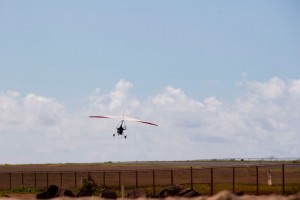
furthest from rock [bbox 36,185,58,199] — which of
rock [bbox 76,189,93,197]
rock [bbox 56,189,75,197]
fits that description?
rock [bbox 76,189,93,197]

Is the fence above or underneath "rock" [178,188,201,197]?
underneath

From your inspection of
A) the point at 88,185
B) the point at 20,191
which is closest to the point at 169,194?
the point at 88,185

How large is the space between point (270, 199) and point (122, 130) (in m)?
37.0

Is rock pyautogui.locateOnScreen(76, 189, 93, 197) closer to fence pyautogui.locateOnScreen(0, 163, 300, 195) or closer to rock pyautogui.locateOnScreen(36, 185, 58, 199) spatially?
rock pyautogui.locateOnScreen(36, 185, 58, 199)

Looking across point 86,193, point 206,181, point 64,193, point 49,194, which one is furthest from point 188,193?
point 206,181

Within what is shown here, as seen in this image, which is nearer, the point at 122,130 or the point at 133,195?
the point at 133,195

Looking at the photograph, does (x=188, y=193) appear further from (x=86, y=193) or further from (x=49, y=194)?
(x=86, y=193)

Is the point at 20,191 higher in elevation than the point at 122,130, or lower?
lower

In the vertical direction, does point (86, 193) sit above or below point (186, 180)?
above

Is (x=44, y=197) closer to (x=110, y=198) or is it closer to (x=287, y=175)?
(x=110, y=198)

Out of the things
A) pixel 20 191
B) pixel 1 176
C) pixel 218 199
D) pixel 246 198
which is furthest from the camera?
pixel 1 176

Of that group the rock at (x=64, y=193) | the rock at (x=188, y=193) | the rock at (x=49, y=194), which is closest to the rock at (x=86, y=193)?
the rock at (x=49, y=194)

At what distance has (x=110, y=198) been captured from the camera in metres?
35.8

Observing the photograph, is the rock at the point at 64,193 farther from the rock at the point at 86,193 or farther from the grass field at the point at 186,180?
the grass field at the point at 186,180
